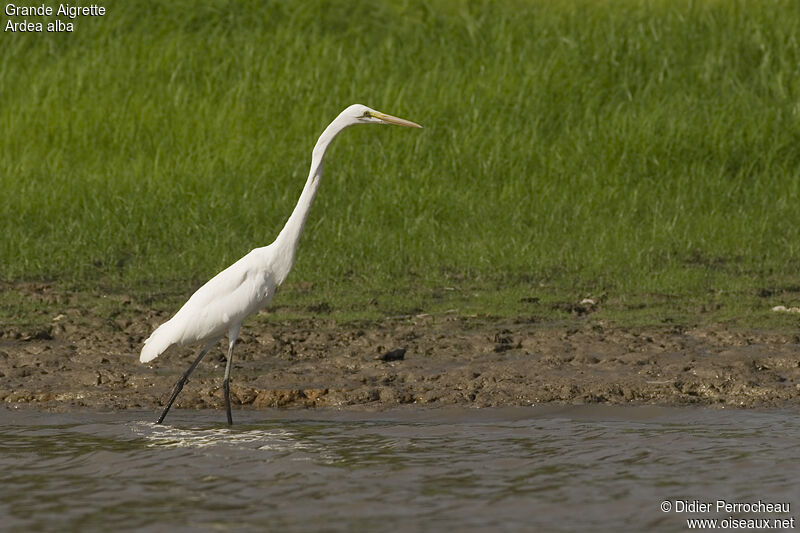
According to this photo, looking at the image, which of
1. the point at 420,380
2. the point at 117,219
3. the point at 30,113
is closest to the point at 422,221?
the point at 117,219

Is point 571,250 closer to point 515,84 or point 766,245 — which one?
point 766,245

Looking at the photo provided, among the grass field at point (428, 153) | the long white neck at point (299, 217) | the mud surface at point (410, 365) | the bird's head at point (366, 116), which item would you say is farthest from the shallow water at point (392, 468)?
the grass field at point (428, 153)

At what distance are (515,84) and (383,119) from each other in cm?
557

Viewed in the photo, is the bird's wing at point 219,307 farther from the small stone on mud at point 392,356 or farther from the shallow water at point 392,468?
the small stone on mud at point 392,356

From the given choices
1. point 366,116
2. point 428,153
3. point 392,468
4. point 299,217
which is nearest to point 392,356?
point 299,217

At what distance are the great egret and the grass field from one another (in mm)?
1699

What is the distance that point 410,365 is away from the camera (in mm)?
6984

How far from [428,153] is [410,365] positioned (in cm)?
423

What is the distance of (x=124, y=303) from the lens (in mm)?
8141

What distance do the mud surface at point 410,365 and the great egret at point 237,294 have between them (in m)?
0.42

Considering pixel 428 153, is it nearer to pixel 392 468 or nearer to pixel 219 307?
pixel 219 307

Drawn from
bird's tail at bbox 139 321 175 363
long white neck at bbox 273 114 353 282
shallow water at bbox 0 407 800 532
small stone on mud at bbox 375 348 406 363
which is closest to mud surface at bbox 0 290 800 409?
small stone on mud at bbox 375 348 406 363

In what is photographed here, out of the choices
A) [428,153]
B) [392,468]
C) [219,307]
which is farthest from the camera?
[428,153]

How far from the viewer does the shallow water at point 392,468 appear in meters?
4.75
